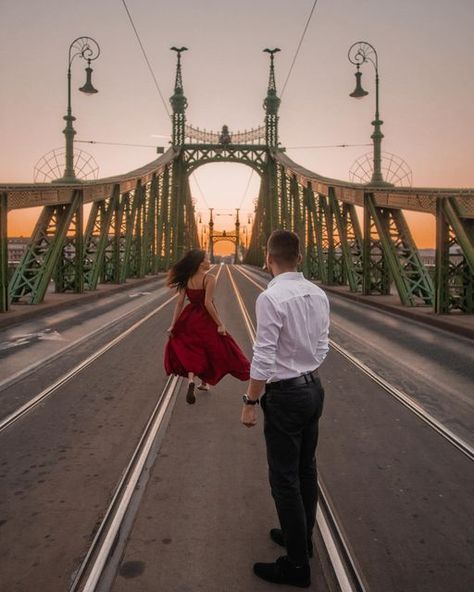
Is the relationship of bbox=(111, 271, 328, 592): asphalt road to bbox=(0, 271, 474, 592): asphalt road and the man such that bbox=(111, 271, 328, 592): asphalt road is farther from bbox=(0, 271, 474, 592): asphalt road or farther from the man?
the man

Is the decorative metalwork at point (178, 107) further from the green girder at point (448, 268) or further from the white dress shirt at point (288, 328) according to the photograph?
the white dress shirt at point (288, 328)

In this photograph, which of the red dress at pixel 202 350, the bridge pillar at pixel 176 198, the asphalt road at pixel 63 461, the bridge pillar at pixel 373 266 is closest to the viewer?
the asphalt road at pixel 63 461

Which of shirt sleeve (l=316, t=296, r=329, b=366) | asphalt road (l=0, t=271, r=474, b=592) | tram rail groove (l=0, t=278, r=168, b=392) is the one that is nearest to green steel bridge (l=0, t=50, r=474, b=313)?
tram rail groove (l=0, t=278, r=168, b=392)

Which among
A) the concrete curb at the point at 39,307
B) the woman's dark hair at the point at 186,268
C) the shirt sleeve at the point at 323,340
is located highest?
the woman's dark hair at the point at 186,268

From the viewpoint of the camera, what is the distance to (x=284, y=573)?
261cm

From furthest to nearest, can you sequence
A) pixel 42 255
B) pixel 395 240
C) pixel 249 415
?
pixel 395 240 → pixel 42 255 → pixel 249 415

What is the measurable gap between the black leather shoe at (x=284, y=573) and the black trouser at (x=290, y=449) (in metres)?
0.05

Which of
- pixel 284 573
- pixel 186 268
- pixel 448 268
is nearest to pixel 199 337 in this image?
pixel 186 268

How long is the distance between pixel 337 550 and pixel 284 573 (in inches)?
15.8

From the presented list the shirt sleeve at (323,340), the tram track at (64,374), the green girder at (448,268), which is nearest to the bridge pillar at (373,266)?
the green girder at (448,268)

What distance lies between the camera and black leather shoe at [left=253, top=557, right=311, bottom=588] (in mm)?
2582

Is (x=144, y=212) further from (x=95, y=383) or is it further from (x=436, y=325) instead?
(x=95, y=383)

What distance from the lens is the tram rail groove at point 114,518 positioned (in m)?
2.60

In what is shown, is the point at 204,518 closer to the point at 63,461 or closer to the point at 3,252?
the point at 63,461
